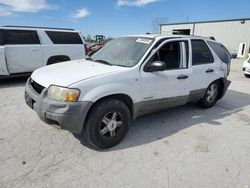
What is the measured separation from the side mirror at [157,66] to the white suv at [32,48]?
204 inches

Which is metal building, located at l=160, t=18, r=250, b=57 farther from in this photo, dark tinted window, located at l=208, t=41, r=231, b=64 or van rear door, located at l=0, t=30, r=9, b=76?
van rear door, located at l=0, t=30, r=9, b=76

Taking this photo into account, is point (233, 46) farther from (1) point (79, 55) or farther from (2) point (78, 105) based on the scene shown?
(2) point (78, 105)

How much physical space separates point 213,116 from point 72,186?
3664mm

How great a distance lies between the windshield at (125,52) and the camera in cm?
366

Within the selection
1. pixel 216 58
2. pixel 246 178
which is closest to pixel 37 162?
Result: pixel 246 178

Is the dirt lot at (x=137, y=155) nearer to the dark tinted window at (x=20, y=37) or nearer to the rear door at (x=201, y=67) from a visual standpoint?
the rear door at (x=201, y=67)

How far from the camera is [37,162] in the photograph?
2900mm

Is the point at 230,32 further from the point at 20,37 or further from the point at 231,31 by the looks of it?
the point at 20,37

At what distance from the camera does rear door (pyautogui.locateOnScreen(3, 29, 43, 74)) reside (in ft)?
22.5

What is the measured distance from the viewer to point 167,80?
3.89 meters

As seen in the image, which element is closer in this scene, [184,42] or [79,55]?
[184,42]

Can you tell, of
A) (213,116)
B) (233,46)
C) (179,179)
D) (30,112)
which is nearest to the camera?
(179,179)

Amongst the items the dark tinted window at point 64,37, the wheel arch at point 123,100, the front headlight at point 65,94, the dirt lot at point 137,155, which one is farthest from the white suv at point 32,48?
the wheel arch at point 123,100

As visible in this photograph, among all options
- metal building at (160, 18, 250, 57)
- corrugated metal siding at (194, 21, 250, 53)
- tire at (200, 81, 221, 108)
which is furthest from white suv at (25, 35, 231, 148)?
corrugated metal siding at (194, 21, 250, 53)
